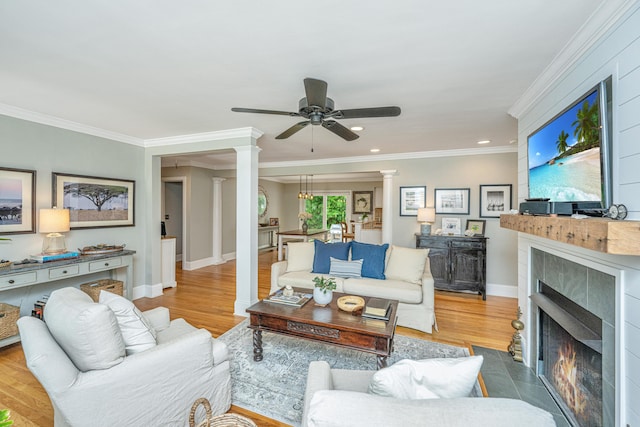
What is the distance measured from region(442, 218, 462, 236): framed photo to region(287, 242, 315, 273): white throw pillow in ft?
7.45

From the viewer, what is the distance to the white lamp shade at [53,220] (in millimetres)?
2979

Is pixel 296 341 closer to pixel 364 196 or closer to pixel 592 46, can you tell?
pixel 592 46

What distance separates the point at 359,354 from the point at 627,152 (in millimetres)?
2326

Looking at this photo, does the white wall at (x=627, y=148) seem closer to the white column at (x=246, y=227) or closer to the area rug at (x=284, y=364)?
the area rug at (x=284, y=364)

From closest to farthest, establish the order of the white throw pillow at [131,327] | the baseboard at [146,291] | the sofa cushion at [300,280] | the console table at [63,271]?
the white throw pillow at [131,327]
the console table at [63,271]
the sofa cushion at [300,280]
the baseboard at [146,291]

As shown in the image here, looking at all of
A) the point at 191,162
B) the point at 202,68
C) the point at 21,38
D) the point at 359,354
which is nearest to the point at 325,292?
the point at 359,354

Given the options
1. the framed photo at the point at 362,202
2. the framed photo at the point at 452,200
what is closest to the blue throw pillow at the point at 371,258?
the framed photo at the point at 452,200

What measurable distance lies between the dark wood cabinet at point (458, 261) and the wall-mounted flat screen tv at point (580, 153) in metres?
2.46

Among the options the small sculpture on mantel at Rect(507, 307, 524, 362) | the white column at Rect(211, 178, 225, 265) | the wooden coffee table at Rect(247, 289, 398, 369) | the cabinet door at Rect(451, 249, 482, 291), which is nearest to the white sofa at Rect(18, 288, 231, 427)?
the wooden coffee table at Rect(247, 289, 398, 369)

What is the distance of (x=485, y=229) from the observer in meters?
4.46

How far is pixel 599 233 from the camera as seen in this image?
1.06 meters

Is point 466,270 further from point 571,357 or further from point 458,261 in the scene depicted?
point 571,357

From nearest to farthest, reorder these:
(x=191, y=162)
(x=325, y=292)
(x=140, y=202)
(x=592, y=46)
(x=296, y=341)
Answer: (x=592, y=46) < (x=325, y=292) < (x=296, y=341) < (x=140, y=202) < (x=191, y=162)

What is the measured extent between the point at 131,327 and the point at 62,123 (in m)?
3.04
